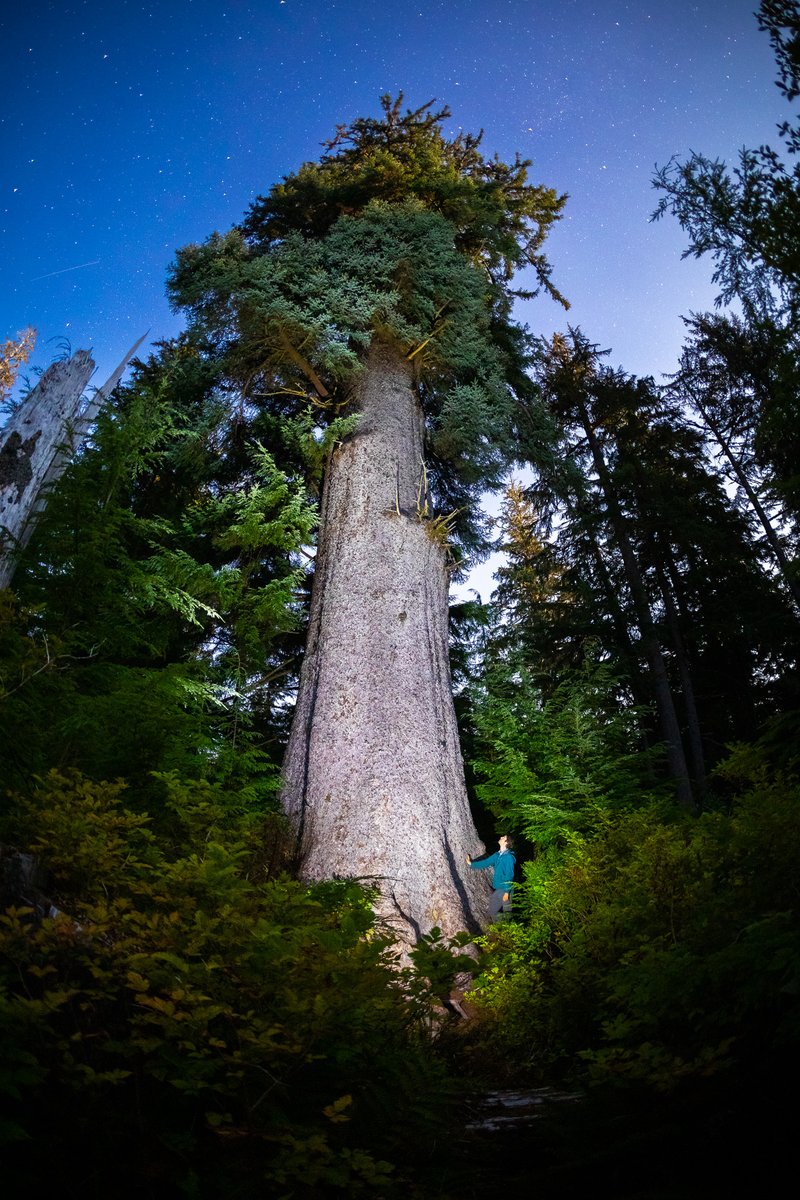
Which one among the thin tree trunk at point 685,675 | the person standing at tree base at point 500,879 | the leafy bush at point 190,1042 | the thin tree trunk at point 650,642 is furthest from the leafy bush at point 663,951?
the thin tree trunk at point 685,675

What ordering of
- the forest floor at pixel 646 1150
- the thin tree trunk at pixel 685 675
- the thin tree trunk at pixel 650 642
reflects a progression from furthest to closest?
the thin tree trunk at pixel 685 675 < the thin tree trunk at pixel 650 642 < the forest floor at pixel 646 1150

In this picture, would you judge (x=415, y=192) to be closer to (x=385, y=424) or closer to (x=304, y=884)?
(x=385, y=424)

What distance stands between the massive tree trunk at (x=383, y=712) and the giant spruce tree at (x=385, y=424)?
2 cm

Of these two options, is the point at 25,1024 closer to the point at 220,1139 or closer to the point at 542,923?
the point at 220,1139

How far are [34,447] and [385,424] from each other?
4.18 metres

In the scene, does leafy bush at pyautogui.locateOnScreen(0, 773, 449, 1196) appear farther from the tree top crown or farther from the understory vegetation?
the tree top crown

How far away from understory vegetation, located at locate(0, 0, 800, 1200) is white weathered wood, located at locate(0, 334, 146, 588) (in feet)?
0.70

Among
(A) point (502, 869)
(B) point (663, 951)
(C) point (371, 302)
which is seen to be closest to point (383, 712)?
(A) point (502, 869)

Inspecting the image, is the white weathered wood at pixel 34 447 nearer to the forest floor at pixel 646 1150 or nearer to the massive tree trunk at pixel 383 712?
the massive tree trunk at pixel 383 712

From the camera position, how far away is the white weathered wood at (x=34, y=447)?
5.28 meters

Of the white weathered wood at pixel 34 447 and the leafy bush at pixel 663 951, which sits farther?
the white weathered wood at pixel 34 447

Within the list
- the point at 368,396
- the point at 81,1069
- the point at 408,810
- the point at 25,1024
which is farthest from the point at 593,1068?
the point at 368,396

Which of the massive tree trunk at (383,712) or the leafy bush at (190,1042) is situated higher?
the massive tree trunk at (383,712)

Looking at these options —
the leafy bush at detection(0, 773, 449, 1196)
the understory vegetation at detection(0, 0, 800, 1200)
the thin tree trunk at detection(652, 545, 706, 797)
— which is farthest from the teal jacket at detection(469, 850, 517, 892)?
the thin tree trunk at detection(652, 545, 706, 797)
